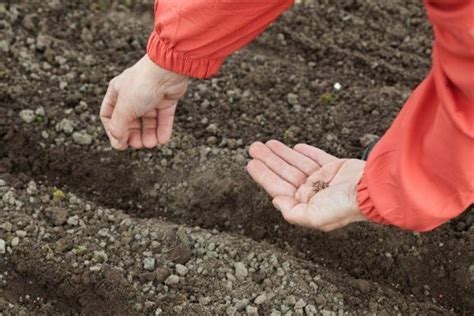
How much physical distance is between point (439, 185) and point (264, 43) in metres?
1.52

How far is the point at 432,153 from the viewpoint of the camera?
196cm

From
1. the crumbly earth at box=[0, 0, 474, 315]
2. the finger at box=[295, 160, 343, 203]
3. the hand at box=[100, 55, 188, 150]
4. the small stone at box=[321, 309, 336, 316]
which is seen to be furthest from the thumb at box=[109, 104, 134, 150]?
the small stone at box=[321, 309, 336, 316]

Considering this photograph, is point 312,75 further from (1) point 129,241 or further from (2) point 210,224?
(1) point 129,241

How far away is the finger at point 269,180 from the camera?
246 cm

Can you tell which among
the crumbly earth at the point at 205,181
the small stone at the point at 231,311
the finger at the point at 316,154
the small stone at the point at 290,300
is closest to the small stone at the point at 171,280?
the crumbly earth at the point at 205,181

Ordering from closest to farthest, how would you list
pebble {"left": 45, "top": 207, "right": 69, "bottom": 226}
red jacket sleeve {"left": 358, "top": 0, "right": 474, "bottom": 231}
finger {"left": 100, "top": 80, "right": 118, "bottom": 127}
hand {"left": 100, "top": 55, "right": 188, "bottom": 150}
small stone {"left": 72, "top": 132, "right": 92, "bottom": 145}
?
1. red jacket sleeve {"left": 358, "top": 0, "right": 474, "bottom": 231}
2. hand {"left": 100, "top": 55, "right": 188, "bottom": 150}
3. finger {"left": 100, "top": 80, "right": 118, "bottom": 127}
4. pebble {"left": 45, "top": 207, "right": 69, "bottom": 226}
5. small stone {"left": 72, "top": 132, "right": 92, "bottom": 145}

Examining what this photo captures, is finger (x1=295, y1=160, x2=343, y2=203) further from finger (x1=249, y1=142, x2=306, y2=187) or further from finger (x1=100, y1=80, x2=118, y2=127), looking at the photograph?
finger (x1=100, y1=80, x2=118, y2=127)

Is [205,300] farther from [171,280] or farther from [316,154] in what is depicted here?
[316,154]

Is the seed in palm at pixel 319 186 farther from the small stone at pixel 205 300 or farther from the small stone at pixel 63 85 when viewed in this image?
the small stone at pixel 63 85

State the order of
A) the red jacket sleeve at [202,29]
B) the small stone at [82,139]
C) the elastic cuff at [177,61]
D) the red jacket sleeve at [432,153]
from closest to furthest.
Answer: the red jacket sleeve at [432,153], the red jacket sleeve at [202,29], the elastic cuff at [177,61], the small stone at [82,139]

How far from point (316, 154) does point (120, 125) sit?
656 mm

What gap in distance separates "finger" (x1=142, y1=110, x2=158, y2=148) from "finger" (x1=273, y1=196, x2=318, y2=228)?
447 millimetres

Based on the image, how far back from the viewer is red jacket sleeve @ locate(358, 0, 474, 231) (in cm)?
178

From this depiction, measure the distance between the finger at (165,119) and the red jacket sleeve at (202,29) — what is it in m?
0.29
